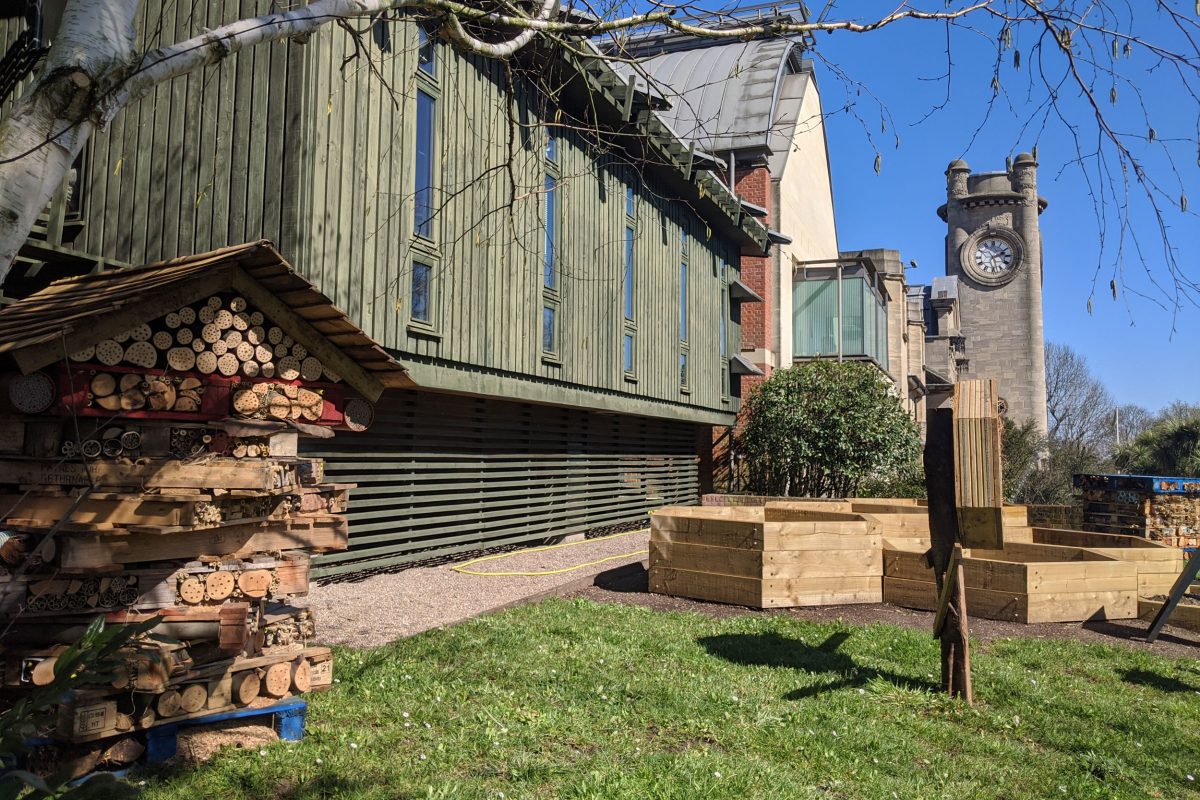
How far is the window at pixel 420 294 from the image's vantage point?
10.1 metres

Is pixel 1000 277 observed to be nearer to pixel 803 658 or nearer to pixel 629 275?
pixel 629 275

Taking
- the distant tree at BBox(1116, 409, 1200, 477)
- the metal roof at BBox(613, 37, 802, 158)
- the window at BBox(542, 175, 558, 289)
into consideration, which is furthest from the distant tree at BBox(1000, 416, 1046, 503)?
the window at BBox(542, 175, 558, 289)

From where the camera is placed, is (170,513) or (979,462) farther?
(979,462)

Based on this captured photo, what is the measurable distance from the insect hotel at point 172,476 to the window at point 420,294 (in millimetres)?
5214

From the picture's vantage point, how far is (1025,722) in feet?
18.0

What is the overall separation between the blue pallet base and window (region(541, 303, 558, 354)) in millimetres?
8686

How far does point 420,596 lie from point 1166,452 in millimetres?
33624

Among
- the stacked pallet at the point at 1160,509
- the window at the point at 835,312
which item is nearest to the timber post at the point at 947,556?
the stacked pallet at the point at 1160,509

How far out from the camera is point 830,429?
20.8 m

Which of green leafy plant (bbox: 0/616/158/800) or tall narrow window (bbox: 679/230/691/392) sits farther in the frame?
tall narrow window (bbox: 679/230/691/392)

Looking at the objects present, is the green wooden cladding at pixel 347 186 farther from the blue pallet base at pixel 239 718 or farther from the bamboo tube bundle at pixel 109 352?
the blue pallet base at pixel 239 718

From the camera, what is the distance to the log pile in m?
4.04

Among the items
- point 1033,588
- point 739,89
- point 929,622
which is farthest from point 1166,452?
point 929,622

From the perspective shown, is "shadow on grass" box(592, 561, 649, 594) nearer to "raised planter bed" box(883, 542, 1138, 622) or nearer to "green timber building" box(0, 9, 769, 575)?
"green timber building" box(0, 9, 769, 575)
